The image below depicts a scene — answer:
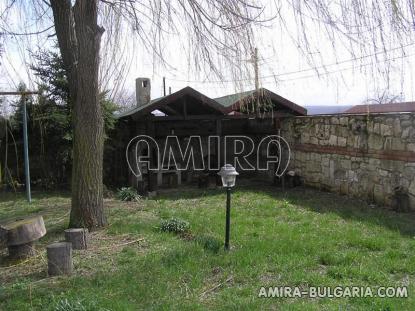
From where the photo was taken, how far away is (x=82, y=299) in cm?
376

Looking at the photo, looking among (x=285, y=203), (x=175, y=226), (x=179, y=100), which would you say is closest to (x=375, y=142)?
(x=285, y=203)

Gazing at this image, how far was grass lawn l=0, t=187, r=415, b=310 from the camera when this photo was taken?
384 centimetres

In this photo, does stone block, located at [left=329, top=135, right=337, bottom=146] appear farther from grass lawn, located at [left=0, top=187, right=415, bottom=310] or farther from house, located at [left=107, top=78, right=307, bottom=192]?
grass lawn, located at [left=0, top=187, right=415, bottom=310]

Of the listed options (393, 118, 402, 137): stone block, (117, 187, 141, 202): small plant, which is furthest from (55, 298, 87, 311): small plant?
(393, 118, 402, 137): stone block

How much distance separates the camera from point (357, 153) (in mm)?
9492

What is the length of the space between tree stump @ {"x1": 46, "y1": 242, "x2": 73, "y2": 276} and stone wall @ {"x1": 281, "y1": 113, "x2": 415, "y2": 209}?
6259mm

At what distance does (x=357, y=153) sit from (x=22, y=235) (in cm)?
708

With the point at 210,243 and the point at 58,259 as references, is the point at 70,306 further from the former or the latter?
the point at 210,243

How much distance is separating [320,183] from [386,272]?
6452 millimetres

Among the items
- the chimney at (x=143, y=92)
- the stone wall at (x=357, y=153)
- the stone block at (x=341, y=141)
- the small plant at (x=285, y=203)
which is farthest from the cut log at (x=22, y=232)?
the chimney at (x=143, y=92)

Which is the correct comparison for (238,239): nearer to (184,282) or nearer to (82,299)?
(184,282)

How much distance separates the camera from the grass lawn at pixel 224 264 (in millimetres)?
3840

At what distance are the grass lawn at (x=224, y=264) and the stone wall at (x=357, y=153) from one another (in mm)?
934

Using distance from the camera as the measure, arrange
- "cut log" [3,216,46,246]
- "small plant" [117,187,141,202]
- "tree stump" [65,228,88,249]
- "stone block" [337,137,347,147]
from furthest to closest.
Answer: "stone block" [337,137,347,147]
"small plant" [117,187,141,202]
"tree stump" [65,228,88,249]
"cut log" [3,216,46,246]
